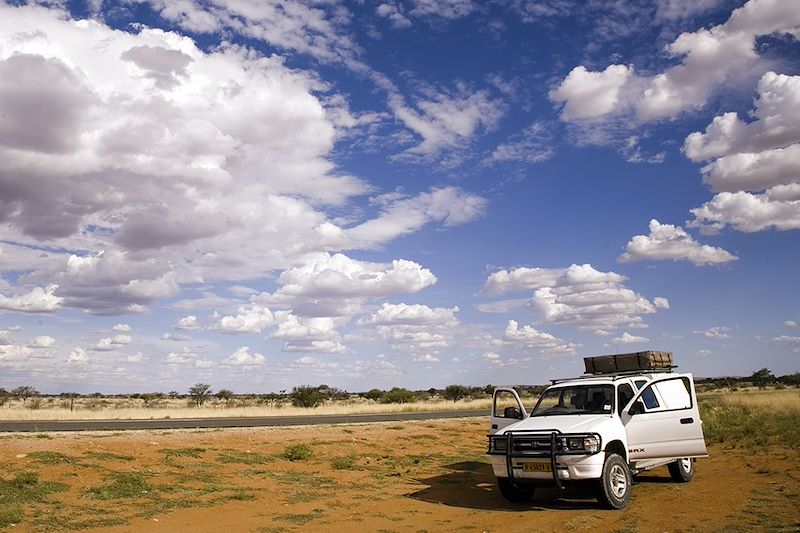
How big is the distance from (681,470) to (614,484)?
3.38m

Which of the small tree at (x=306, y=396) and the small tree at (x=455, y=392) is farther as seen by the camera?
the small tree at (x=455, y=392)

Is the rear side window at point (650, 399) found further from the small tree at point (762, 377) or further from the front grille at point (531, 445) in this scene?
the small tree at point (762, 377)

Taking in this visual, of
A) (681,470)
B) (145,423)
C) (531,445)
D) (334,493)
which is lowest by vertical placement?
(334,493)

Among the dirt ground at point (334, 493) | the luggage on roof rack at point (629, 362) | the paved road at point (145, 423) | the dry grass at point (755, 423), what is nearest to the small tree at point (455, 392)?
the paved road at point (145, 423)

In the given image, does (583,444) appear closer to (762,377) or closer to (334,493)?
(334,493)

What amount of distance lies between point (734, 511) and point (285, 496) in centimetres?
846

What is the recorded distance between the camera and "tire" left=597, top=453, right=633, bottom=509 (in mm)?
10625

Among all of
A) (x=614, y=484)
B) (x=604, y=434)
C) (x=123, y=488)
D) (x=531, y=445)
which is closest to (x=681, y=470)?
(x=614, y=484)

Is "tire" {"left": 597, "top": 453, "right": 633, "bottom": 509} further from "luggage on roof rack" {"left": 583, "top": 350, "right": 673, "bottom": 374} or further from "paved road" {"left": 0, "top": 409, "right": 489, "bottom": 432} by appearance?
"paved road" {"left": 0, "top": 409, "right": 489, "bottom": 432}

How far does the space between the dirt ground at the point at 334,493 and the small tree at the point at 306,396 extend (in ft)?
134

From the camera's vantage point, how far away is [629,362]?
14.3m

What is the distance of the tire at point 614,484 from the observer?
1062 centimetres

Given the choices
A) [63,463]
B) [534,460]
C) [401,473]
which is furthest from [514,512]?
[63,463]

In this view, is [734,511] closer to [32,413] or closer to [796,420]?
[796,420]
